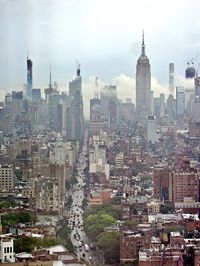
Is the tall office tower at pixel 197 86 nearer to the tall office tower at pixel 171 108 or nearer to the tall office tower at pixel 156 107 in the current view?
the tall office tower at pixel 171 108

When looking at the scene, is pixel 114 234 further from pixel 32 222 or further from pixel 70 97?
pixel 70 97

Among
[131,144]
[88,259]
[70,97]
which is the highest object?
[70,97]

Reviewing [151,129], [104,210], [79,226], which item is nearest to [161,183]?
[104,210]

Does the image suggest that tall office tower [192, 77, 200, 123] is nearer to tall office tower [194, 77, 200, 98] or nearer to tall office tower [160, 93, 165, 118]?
tall office tower [194, 77, 200, 98]

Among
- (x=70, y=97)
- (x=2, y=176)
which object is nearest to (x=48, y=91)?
(x=70, y=97)

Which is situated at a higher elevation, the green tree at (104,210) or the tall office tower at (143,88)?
the tall office tower at (143,88)

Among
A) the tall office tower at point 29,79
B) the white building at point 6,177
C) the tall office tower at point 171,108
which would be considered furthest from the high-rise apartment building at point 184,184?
the tall office tower at point 171,108

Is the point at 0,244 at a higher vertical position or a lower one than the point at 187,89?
lower

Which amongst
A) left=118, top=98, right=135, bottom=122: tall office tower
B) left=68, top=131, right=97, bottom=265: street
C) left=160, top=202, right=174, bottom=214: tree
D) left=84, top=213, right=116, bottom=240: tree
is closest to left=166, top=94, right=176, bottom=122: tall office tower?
left=118, top=98, right=135, bottom=122: tall office tower
